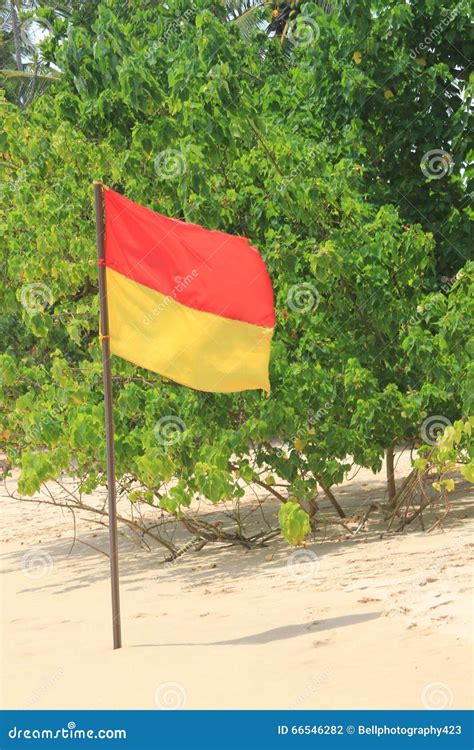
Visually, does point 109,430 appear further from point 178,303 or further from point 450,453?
point 450,453

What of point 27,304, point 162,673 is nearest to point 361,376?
point 27,304

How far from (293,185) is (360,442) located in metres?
2.35

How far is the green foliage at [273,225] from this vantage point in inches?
336

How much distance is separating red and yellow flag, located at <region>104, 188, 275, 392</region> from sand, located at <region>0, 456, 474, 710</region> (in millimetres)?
1587

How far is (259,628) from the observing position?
6.47 meters

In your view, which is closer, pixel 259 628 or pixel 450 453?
pixel 259 628

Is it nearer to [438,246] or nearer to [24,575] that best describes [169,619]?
[24,575]

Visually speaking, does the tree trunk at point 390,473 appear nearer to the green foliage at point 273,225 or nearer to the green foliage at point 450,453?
the green foliage at point 273,225

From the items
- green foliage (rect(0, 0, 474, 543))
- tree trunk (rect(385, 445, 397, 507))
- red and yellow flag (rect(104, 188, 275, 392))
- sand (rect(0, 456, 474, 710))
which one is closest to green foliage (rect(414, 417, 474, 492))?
green foliage (rect(0, 0, 474, 543))

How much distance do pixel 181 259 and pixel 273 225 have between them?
8.93 ft

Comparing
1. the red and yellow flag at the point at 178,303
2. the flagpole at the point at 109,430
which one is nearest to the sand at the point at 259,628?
the flagpole at the point at 109,430

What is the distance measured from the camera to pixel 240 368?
21.9 ft

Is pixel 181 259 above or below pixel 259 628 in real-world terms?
above

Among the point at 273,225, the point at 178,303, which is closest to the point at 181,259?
the point at 178,303
